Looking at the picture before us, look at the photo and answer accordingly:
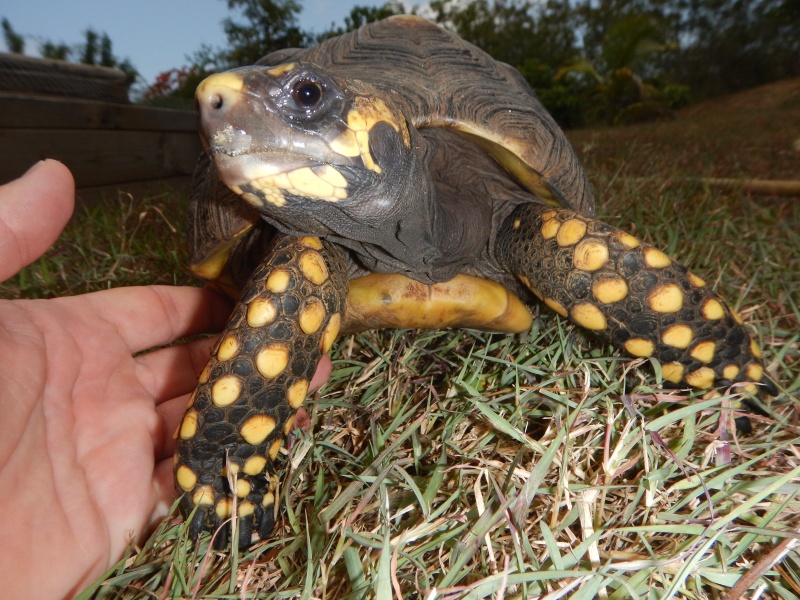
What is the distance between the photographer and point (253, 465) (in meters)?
1.22

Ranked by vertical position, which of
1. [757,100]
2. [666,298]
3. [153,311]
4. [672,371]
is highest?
[757,100]

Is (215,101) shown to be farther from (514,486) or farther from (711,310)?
(711,310)

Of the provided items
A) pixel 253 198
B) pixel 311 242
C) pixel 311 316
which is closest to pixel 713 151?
pixel 311 242

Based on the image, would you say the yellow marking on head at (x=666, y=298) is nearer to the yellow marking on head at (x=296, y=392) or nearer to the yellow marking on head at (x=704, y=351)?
the yellow marking on head at (x=704, y=351)

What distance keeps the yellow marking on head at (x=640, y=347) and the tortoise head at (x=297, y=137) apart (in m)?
0.84

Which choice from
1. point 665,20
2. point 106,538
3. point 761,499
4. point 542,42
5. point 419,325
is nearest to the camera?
point 761,499

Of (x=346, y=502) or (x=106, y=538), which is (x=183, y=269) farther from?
(x=346, y=502)

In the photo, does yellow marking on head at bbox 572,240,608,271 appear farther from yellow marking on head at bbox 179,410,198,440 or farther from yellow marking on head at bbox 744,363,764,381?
yellow marking on head at bbox 179,410,198,440

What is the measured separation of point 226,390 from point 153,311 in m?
0.85

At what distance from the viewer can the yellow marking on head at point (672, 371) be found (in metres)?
1.50

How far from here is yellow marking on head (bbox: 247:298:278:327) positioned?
3.95 ft

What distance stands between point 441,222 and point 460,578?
898 millimetres

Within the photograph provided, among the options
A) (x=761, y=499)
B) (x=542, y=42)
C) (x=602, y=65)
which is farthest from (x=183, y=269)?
(x=602, y=65)

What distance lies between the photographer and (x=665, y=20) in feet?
46.2
